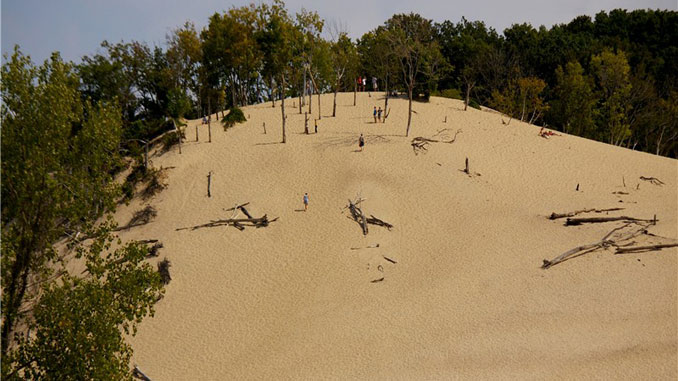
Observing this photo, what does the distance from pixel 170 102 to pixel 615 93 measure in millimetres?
48976

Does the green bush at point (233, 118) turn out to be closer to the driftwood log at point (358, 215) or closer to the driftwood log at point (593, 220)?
the driftwood log at point (358, 215)

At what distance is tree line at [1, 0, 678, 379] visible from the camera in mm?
12852

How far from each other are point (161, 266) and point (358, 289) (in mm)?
12986

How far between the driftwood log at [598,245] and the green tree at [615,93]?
97.2 ft

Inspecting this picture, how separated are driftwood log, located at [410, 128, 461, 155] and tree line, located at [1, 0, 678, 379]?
1.94 metres

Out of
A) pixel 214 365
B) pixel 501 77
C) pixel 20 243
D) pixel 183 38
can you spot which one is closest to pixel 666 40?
pixel 501 77

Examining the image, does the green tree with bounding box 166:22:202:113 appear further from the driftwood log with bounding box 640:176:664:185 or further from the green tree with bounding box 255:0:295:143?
the driftwood log with bounding box 640:176:664:185

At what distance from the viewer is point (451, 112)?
5222cm

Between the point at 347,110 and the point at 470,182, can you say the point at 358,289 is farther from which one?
the point at 347,110

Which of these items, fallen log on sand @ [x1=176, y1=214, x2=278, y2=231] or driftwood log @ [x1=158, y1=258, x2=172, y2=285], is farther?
fallen log on sand @ [x1=176, y1=214, x2=278, y2=231]

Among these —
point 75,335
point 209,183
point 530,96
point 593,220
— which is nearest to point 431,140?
point 593,220

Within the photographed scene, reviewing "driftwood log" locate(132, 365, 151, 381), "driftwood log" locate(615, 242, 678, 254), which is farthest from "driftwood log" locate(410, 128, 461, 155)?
"driftwood log" locate(132, 365, 151, 381)

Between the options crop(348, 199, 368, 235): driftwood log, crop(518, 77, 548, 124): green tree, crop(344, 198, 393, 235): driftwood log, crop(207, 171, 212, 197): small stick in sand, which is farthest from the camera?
crop(518, 77, 548, 124): green tree

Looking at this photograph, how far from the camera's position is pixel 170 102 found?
46.2 meters
